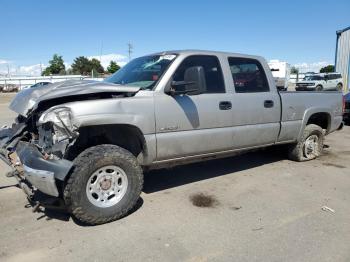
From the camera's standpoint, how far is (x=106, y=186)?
3.93 meters

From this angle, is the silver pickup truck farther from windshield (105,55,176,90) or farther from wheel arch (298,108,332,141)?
wheel arch (298,108,332,141)

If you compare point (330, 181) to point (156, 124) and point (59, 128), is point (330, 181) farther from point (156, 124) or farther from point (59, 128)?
point (59, 128)

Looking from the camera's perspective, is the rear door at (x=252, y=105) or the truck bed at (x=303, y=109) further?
the truck bed at (x=303, y=109)

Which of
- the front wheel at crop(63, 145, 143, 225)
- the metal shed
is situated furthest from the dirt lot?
the metal shed

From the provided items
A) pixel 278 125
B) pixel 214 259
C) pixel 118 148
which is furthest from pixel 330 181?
pixel 118 148

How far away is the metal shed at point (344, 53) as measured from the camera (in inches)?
998

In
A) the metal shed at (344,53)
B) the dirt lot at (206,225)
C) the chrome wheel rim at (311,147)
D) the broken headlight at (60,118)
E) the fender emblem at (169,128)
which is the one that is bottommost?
the dirt lot at (206,225)

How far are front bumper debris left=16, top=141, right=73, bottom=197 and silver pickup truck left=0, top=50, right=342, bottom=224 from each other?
1 cm

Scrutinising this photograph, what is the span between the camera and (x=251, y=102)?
524 cm

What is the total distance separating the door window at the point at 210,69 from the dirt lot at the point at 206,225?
1.47m

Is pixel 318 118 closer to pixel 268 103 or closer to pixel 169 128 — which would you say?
pixel 268 103

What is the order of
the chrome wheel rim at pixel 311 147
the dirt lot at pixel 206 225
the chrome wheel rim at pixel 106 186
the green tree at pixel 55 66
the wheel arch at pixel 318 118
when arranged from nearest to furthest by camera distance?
the dirt lot at pixel 206 225 → the chrome wheel rim at pixel 106 186 → the wheel arch at pixel 318 118 → the chrome wheel rim at pixel 311 147 → the green tree at pixel 55 66

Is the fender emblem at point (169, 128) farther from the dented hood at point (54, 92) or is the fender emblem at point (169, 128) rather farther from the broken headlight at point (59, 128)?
the broken headlight at point (59, 128)

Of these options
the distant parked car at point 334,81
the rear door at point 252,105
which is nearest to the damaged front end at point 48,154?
the rear door at point 252,105
